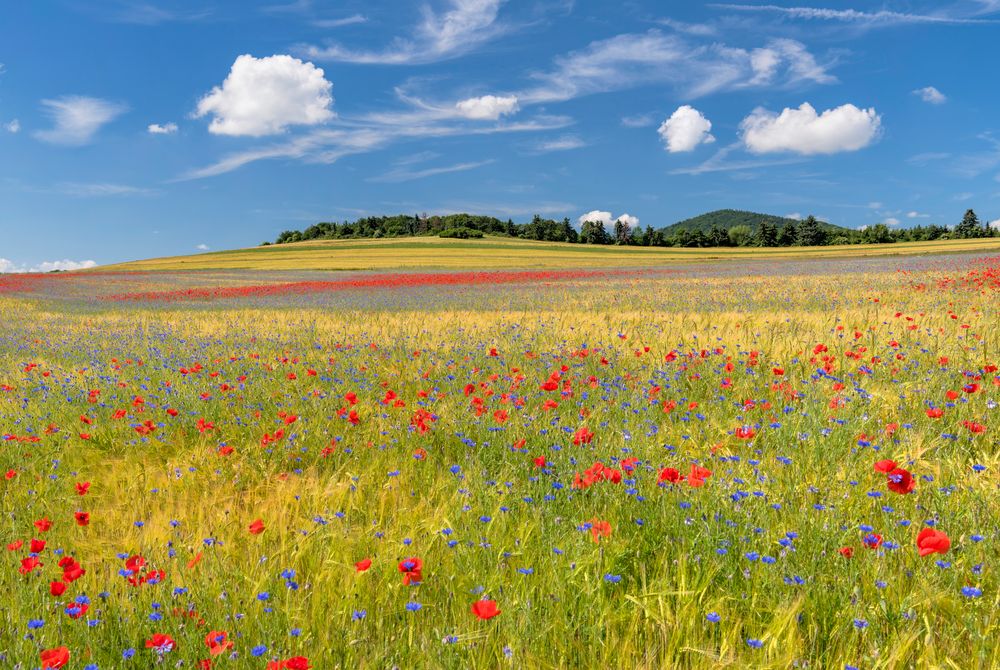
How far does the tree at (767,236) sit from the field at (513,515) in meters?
128

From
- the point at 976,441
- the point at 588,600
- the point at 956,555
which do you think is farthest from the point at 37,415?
the point at 976,441

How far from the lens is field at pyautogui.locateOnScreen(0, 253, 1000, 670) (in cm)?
197

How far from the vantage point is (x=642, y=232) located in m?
131

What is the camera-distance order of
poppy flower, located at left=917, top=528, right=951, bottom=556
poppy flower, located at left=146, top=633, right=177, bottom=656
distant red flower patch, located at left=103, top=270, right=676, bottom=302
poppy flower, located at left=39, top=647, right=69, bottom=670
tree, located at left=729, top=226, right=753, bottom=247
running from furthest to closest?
tree, located at left=729, top=226, right=753, bottom=247
distant red flower patch, located at left=103, top=270, right=676, bottom=302
poppy flower, located at left=917, top=528, right=951, bottom=556
poppy flower, located at left=146, top=633, right=177, bottom=656
poppy flower, located at left=39, top=647, right=69, bottom=670

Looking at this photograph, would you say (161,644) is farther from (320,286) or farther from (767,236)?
(767,236)

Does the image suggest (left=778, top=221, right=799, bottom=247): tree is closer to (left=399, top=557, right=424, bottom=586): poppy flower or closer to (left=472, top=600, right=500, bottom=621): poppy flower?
(left=399, top=557, right=424, bottom=586): poppy flower

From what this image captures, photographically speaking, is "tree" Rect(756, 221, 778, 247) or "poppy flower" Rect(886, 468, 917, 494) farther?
"tree" Rect(756, 221, 778, 247)

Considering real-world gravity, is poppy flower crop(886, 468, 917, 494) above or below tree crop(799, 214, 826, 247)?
below

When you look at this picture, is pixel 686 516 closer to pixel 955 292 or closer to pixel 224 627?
pixel 224 627

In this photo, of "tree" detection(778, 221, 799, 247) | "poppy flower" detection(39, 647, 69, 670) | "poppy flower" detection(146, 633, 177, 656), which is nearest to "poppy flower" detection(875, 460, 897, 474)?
"poppy flower" detection(146, 633, 177, 656)

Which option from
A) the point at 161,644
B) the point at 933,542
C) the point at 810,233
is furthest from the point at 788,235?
the point at 161,644

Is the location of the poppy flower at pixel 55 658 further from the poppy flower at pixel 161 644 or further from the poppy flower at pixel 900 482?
the poppy flower at pixel 900 482

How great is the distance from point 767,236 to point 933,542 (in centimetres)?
13485

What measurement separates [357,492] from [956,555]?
119 inches
